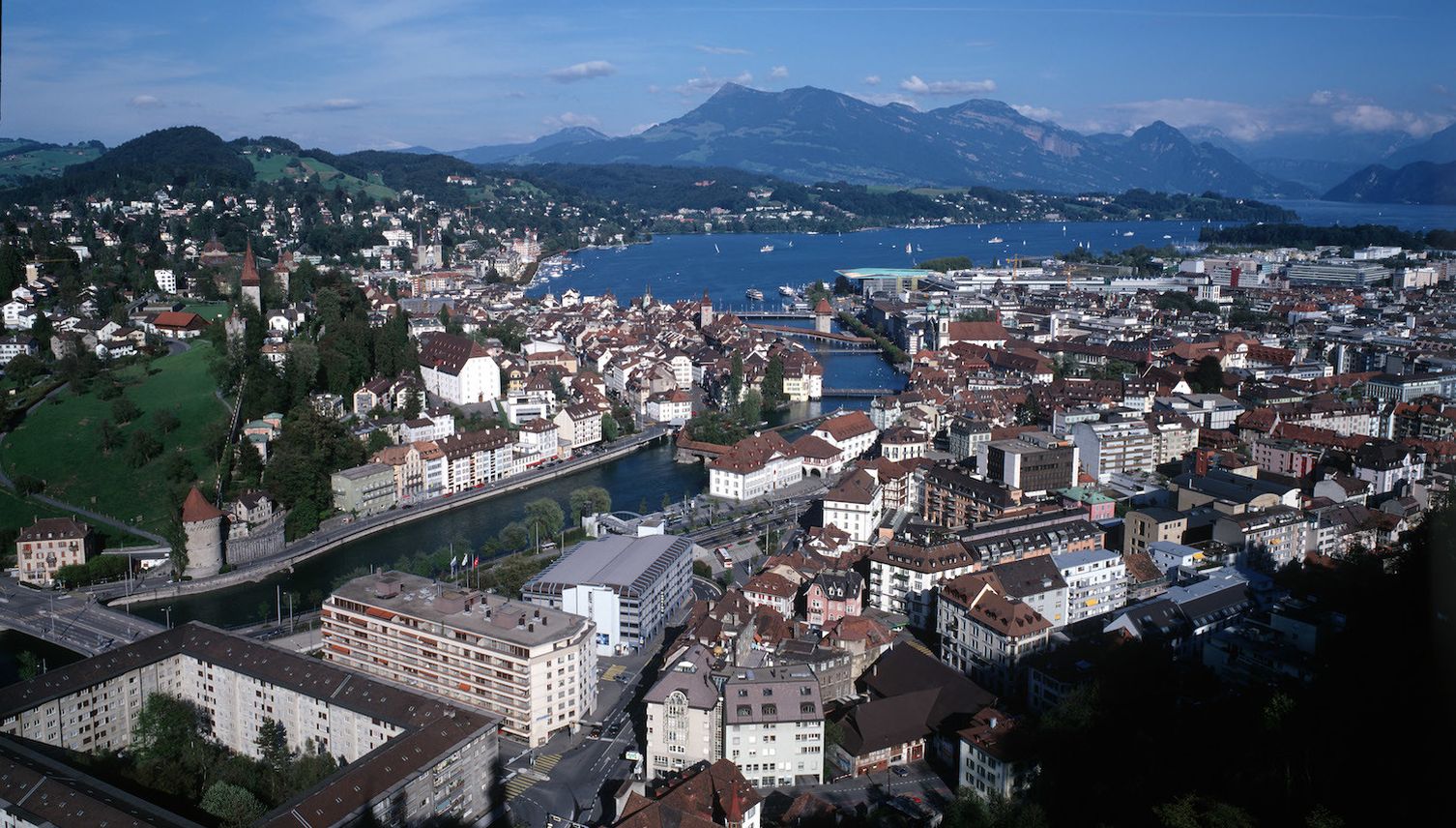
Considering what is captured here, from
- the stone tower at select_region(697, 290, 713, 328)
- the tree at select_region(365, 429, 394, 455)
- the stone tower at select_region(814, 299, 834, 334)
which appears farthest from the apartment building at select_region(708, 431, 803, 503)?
the stone tower at select_region(814, 299, 834, 334)

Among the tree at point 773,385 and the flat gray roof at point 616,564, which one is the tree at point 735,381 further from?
the flat gray roof at point 616,564

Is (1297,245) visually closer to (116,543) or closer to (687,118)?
(116,543)

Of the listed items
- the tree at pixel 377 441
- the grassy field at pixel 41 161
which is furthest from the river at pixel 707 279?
the grassy field at pixel 41 161

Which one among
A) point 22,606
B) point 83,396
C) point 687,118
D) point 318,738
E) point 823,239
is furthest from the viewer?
point 687,118

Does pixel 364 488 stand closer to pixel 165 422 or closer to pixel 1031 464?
pixel 165 422

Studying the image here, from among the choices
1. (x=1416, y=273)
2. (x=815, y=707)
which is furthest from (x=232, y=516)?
(x=1416, y=273)

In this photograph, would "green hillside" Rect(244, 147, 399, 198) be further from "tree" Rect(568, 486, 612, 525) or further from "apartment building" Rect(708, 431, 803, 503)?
"tree" Rect(568, 486, 612, 525)
